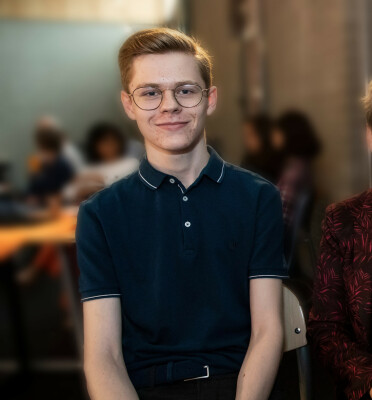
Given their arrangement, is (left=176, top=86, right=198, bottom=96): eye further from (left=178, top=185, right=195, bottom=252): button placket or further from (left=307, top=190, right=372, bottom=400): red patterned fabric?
(left=307, top=190, right=372, bottom=400): red patterned fabric

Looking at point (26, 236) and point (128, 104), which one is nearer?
point (128, 104)

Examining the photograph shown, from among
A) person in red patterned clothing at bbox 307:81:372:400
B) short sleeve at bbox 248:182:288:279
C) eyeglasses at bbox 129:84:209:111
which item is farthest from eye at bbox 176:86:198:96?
person in red patterned clothing at bbox 307:81:372:400

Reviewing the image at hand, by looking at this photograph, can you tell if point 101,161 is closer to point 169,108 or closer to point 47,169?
point 47,169

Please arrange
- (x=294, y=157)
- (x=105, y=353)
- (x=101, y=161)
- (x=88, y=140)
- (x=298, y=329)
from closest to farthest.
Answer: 1. (x=105, y=353)
2. (x=298, y=329)
3. (x=101, y=161)
4. (x=88, y=140)
5. (x=294, y=157)

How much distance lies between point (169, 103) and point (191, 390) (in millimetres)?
561

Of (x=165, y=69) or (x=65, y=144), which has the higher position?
(x=165, y=69)

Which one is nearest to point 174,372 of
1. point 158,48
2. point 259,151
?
point 158,48

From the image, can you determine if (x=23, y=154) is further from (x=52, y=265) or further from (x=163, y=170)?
(x=163, y=170)

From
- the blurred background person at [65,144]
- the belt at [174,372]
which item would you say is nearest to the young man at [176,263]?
the belt at [174,372]

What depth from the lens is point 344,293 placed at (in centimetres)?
119

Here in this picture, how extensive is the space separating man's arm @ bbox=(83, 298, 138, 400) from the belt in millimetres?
45

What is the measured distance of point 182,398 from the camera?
47.5 inches

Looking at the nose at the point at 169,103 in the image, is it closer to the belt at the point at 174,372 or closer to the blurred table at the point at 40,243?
the blurred table at the point at 40,243

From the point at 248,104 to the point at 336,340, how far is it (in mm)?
1288
